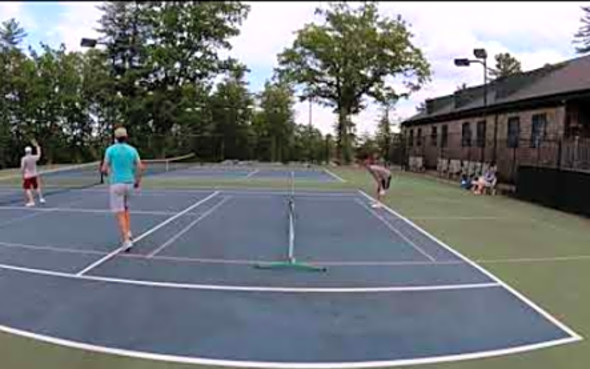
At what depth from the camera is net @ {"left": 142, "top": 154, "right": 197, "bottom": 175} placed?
1238 inches

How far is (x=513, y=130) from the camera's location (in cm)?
2766

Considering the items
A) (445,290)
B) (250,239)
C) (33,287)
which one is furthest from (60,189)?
(445,290)

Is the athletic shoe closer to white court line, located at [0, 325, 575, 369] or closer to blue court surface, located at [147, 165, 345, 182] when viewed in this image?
white court line, located at [0, 325, 575, 369]

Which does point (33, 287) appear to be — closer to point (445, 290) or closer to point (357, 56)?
point (445, 290)

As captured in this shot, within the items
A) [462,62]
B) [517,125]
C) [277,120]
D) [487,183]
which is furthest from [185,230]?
[277,120]

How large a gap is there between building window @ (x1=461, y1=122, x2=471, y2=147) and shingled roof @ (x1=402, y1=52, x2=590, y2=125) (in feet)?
2.33

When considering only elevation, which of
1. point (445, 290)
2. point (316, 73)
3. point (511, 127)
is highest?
point (316, 73)

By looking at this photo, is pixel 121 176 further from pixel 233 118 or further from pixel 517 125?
pixel 233 118

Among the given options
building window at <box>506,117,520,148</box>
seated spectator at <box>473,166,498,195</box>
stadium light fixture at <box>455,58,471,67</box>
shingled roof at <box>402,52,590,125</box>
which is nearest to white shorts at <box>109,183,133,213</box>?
shingled roof at <box>402,52,590,125</box>

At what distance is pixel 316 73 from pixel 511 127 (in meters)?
21.7

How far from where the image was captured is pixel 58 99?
121 feet

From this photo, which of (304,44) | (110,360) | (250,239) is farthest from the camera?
(304,44)

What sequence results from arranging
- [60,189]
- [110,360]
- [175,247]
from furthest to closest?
[60,189]
[175,247]
[110,360]

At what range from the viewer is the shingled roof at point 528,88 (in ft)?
75.5
